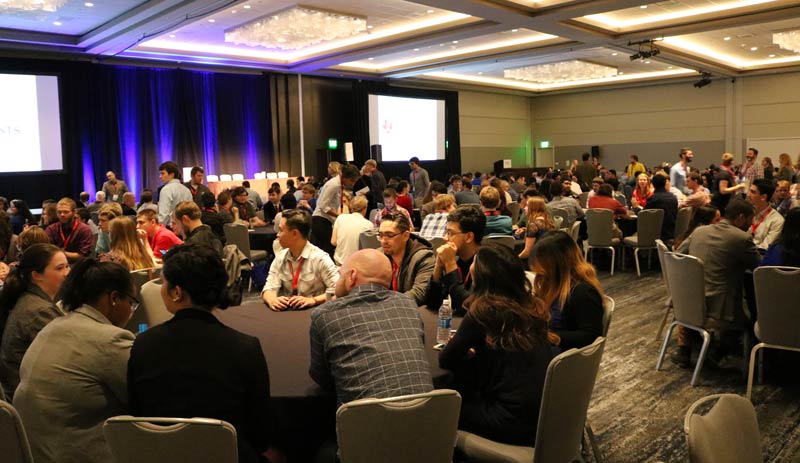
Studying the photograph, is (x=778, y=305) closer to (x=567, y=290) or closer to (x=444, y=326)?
(x=567, y=290)

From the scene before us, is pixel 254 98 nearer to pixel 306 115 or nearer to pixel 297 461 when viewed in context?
pixel 306 115

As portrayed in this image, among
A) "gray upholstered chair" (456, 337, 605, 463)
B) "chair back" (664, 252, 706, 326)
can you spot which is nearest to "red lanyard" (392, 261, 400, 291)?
"gray upholstered chair" (456, 337, 605, 463)

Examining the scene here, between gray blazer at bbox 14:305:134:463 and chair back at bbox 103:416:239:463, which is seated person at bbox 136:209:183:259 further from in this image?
chair back at bbox 103:416:239:463

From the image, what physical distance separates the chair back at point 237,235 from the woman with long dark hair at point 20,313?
3.91 metres

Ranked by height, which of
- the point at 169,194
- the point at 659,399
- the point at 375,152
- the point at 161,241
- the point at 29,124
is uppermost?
the point at 29,124

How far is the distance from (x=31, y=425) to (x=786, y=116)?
18.9 metres

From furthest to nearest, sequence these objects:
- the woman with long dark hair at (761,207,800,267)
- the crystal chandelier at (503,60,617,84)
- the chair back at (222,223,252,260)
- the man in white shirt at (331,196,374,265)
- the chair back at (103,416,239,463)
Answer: the crystal chandelier at (503,60,617,84)
the chair back at (222,223,252,260)
the man in white shirt at (331,196,374,265)
the woman with long dark hair at (761,207,800,267)
the chair back at (103,416,239,463)

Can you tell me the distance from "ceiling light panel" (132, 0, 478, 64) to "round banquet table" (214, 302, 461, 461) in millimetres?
7356

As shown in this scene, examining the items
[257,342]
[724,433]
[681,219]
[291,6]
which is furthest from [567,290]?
[291,6]

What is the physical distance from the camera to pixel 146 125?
1278 centimetres

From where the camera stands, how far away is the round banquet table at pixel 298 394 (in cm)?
221

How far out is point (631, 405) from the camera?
153 inches

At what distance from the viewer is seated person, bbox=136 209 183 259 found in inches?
205

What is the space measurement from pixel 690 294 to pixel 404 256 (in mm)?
1927
